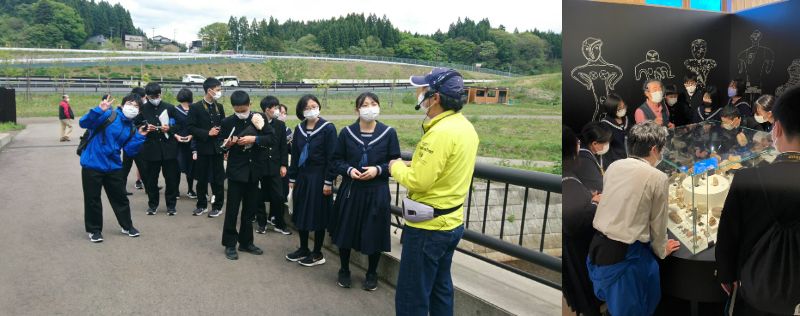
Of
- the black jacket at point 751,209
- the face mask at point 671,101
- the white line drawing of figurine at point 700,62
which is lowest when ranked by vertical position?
the black jacket at point 751,209

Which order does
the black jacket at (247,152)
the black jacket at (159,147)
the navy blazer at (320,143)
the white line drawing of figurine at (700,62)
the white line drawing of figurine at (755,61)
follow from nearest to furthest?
1. the white line drawing of figurine at (755,61)
2. the white line drawing of figurine at (700,62)
3. the navy blazer at (320,143)
4. the black jacket at (247,152)
5. the black jacket at (159,147)

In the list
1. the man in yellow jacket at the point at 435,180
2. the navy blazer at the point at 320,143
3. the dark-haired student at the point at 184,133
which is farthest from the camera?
the dark-haired student at the point at 184,133

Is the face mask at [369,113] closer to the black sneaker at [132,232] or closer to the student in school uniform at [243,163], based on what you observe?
the student in school uniform at [243,163]

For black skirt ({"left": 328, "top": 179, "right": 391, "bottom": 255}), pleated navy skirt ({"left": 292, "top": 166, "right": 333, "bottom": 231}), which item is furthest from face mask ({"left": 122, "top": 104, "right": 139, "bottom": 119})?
black skirt ({"left": 328, "top": 179, "right": 391, "bottom": 255})

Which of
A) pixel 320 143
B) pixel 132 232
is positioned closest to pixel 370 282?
pixel 320 143

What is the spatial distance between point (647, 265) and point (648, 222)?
0.19 meters

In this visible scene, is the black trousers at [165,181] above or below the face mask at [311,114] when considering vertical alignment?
below

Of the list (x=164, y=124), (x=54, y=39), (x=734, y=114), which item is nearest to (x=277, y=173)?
(x=164, y=124)

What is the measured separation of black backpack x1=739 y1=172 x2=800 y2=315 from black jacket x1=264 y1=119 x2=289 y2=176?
203 inches

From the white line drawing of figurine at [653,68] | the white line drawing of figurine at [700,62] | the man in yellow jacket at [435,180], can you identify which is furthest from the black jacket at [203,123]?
the white line drawing of figurine at [700,62]

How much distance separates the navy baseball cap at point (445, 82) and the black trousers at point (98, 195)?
4659 millimetres

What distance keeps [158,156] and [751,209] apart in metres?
7.96

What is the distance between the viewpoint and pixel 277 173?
22.8ft

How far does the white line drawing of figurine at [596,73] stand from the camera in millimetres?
2418
